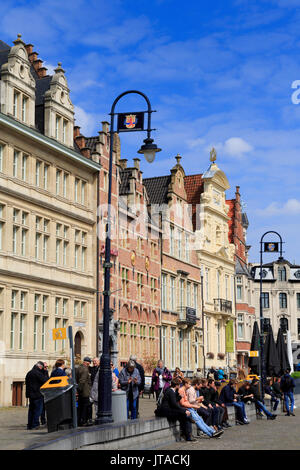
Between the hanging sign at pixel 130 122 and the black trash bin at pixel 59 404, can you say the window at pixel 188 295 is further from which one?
the black trash bin at pixel 59 404

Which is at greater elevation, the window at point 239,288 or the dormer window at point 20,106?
the dormer window at point 20,106

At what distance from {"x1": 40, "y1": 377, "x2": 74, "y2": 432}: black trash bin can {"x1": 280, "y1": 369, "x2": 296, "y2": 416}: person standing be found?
1324 cm

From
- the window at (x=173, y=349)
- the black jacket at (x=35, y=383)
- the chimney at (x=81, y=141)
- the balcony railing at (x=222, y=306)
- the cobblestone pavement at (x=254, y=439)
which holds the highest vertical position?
the chimney at (x=81, y=141)

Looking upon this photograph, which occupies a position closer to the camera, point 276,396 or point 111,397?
point 111,397

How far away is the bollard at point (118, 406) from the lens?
16.5 meters

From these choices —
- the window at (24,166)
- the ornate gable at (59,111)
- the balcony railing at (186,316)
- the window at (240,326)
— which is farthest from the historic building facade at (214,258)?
the window at (24,166)

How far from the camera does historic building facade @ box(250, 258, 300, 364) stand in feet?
299

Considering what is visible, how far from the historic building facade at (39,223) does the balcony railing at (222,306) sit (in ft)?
69.6

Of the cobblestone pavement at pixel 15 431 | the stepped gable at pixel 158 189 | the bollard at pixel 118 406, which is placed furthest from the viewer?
the stepped gable at pixel 158 189

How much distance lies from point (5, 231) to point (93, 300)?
795 centimetres

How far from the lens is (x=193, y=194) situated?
187ft
